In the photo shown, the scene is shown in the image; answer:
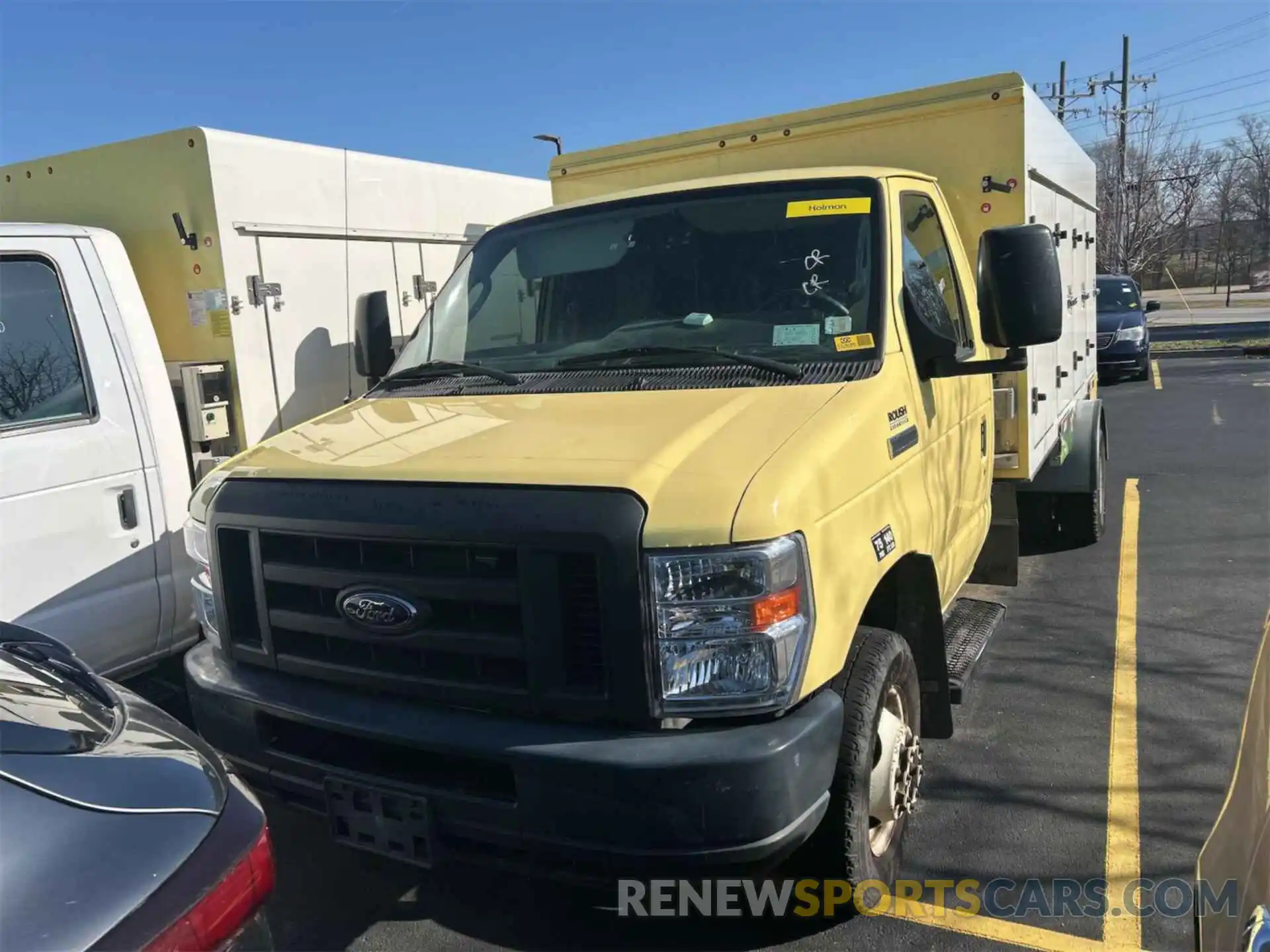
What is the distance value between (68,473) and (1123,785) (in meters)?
4.25

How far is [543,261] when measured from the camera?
4.00m

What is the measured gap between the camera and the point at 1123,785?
→ 3738 millimetres

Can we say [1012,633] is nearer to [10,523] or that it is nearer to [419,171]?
[419,171]

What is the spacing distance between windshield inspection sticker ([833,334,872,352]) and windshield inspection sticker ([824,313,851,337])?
0.10 feet

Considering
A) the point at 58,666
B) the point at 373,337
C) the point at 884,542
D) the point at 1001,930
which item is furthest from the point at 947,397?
the point at 58,666

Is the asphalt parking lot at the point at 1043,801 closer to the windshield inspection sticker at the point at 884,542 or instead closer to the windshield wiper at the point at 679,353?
the windshield inspection sticker at the point at 884,542

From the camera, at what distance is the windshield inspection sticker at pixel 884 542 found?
9.23 feet

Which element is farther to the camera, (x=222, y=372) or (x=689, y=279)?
(x=222, y=372)

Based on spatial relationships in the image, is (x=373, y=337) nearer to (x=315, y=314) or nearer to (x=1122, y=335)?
(x=315, y=314)

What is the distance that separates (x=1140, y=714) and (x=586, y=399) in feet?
9.74

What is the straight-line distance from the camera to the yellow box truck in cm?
234

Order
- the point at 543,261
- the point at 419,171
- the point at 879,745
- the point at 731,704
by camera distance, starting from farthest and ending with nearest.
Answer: the point at 419,171 < the point at 543,261 < the point at 879,745 < the point at 731,704

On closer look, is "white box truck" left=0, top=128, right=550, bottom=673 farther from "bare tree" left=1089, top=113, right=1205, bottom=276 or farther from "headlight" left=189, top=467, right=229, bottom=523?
"bare tree" left=1089, top=113, right=1205, bottom=276

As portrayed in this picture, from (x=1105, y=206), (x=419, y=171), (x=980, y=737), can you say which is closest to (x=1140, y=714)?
(x=980, y=737)
